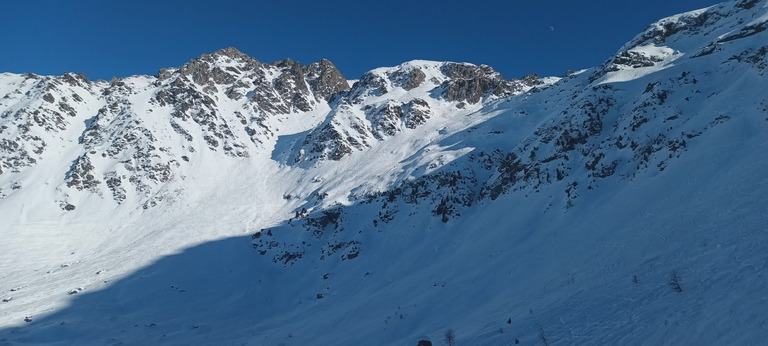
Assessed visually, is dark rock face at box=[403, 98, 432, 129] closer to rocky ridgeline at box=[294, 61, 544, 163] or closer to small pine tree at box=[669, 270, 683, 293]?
rocky ridgeline at box=[294, 61, 544, 163]

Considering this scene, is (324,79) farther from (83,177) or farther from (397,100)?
(83,177)

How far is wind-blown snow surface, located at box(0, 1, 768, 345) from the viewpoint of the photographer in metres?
16.4

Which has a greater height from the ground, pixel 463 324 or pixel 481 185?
pixel 481 185

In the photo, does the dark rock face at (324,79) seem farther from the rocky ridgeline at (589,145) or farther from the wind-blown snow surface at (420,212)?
the rocky ridgeline at (589,145)

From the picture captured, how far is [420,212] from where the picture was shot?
4697cm

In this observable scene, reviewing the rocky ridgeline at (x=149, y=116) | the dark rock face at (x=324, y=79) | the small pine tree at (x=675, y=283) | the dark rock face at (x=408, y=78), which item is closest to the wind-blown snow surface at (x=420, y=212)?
the small pine tree at (x=675, y=283)

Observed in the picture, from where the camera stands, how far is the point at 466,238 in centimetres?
3712

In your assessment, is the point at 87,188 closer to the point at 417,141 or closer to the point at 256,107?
the point at 256,107

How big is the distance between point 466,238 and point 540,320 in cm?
2221

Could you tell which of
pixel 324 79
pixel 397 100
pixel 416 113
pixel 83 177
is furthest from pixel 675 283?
pixel 324 79

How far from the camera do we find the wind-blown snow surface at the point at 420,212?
16375 mm

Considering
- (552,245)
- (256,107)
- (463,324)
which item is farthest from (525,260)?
(256,107)

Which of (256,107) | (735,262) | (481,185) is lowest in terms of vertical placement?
(735,262)

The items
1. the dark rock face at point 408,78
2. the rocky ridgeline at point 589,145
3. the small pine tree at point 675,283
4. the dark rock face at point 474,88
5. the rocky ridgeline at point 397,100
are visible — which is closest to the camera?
the small pine tree at point 675,283
